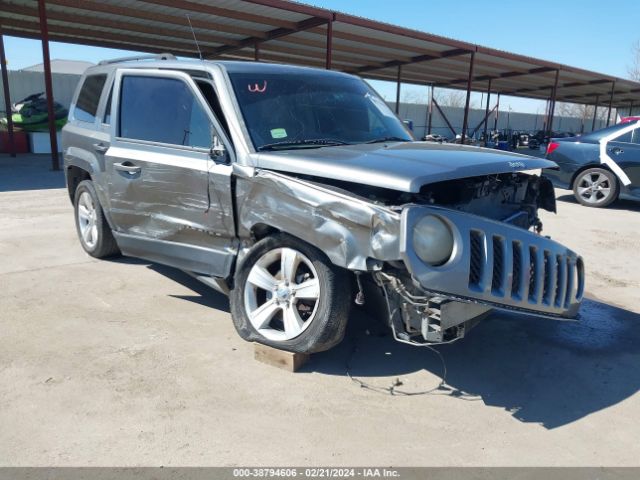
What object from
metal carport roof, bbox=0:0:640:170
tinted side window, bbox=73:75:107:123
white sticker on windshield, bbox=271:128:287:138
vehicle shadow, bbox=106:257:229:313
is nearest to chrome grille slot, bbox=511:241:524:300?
white sticker on windshield, bbox=271:128:287:138

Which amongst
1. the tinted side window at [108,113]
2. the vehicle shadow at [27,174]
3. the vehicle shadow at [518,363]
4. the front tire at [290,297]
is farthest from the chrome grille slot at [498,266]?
the vehicle shadow at [27,174]

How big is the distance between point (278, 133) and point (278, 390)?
1.75 meters

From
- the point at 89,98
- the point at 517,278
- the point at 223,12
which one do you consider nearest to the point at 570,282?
the point at 517,278

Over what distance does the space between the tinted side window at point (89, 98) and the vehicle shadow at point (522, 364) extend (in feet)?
10.8

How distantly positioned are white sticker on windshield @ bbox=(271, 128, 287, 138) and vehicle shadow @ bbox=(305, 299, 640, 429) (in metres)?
1.55

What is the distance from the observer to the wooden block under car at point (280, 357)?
323 cm

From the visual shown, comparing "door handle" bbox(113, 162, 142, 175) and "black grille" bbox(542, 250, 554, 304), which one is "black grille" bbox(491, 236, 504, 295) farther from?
"door handle" bbox(113, 162, 142, 175)

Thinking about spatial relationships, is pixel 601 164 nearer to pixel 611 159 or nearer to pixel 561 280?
pixel 611 159

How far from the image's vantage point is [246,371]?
327 cm

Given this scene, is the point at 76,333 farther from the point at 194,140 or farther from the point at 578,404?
the point at 578,404

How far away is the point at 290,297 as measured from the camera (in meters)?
3.23

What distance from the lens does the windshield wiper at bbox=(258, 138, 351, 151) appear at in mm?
3496

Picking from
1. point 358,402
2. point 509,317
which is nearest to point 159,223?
point 358,402

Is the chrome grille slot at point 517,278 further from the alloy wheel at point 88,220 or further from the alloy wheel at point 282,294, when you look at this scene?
the alloy wheel at point 88,220
